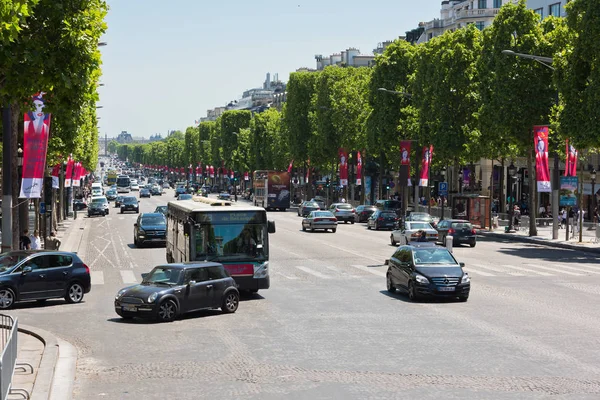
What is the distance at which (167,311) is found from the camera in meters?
23.1

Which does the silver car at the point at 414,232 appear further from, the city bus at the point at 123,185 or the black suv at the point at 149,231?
the city bus at the point at 123,185

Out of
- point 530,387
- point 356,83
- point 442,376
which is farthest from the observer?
point 356,83

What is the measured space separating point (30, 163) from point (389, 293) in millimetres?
11368

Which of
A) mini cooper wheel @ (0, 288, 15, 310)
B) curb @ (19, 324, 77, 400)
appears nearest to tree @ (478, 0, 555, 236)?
mini cooper wheel @ (0, 288, 15, 310)

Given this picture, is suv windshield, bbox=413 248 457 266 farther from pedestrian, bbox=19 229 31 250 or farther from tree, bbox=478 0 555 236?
tree, bbox=478 0 555 236

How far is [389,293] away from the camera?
29.4m

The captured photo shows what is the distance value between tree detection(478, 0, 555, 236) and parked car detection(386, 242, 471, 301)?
109 feet

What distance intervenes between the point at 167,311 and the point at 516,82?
41.2m

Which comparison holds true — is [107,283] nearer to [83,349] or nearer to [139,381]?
[83,349]

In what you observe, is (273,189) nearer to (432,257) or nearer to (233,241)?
(233,241)

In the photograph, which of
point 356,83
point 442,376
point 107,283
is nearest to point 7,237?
point 107,283

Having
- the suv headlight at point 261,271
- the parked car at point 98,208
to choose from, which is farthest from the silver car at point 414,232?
the parked car at point 98,208

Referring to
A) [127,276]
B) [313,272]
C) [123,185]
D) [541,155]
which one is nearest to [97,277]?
[127,276]

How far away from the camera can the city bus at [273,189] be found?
9756cm
